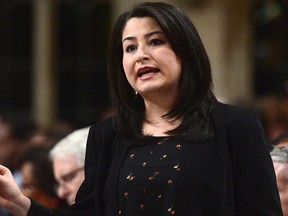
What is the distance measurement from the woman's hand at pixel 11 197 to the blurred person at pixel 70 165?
140 cm

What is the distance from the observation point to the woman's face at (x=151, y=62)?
3426 millimetres

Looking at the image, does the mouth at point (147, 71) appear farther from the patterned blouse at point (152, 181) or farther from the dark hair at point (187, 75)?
the patterned blouse at point (152, 181)

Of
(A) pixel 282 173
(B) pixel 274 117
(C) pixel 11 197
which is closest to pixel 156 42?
(C) pixel 11 197

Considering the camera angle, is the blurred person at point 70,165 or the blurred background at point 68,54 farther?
the blurred background at point 68,54

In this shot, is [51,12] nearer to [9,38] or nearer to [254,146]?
[9,38]

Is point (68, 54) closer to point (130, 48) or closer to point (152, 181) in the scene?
point (130, 48)

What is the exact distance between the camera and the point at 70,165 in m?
5.12

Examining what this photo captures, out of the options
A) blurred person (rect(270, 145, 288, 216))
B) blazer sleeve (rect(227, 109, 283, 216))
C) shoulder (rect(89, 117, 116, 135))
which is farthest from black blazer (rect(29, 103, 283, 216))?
blurred person (rect(270, 145, 288, 216))

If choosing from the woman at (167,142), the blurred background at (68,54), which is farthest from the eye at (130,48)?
the blurred background at (68,54)

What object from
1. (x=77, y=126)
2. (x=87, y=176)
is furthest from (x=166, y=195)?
(x=77, y=126)

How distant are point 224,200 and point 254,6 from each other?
8391mm

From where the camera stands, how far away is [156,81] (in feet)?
11.2

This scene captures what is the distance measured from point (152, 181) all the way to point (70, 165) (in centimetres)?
184

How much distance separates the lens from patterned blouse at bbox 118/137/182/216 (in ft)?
10.8
